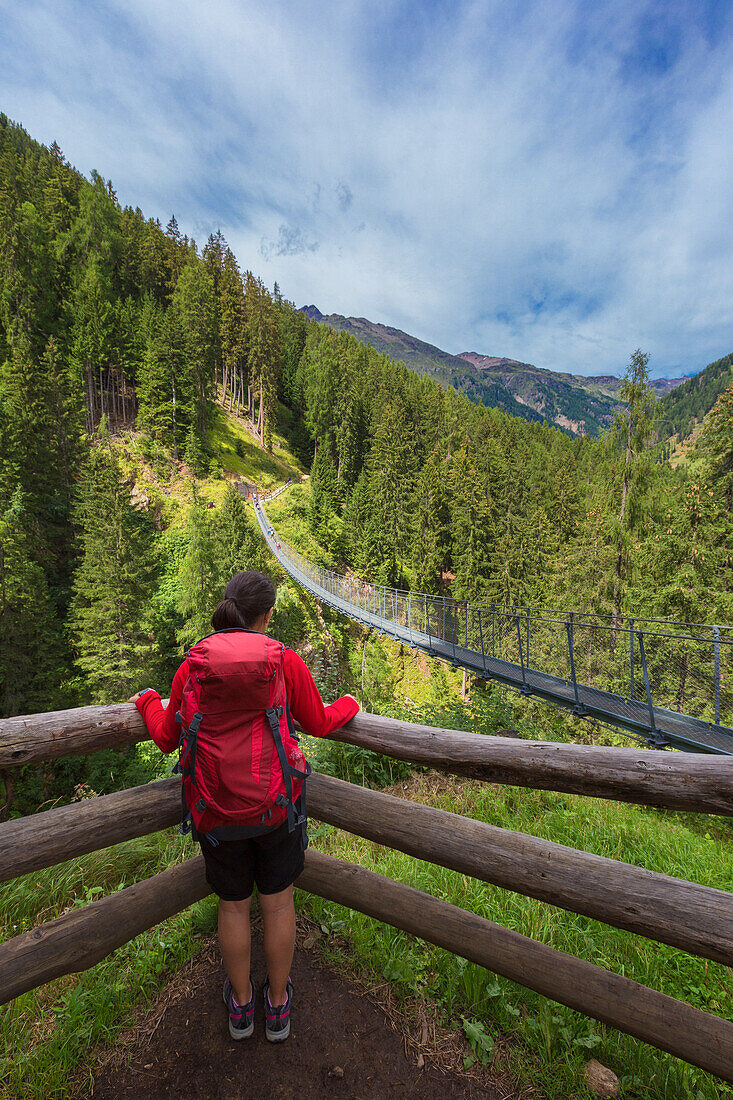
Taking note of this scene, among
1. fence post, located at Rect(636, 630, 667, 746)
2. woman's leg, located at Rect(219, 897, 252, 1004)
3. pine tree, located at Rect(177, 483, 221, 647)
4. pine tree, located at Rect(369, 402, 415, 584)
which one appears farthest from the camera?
pine tree, located at Rect(369, 402, 415, 584)

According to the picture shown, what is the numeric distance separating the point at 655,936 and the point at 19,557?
19.2 metres

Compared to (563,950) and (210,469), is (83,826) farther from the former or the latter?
(210,469)

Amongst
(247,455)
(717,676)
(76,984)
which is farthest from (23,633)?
(247,455)

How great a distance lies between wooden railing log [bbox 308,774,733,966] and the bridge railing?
3.93 meters

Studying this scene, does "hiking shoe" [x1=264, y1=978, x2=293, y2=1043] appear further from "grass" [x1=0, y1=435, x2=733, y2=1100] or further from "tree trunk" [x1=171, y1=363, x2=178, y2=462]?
"tree trunk" [x1=171, y1=363, x2=178, y2=462]

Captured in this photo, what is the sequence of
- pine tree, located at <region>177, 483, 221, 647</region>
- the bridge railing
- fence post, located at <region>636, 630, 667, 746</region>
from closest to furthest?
fence post, located at <region>636, 630, 667, 746</region> → the bridge railing → pine tree, located at <region>177, 483, 221, 647</region>

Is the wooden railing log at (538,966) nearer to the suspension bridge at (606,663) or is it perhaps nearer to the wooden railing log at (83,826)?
the wooden railing log at (83,826)

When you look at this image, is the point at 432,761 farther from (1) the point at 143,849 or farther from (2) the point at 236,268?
(2) the point at 236,268

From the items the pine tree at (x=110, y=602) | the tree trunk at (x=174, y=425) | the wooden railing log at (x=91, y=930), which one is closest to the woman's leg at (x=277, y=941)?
the wooden railing log at (x=91, y=930)

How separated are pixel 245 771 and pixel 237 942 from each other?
Result: 671 mm

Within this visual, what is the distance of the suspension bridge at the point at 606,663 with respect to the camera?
641 cm

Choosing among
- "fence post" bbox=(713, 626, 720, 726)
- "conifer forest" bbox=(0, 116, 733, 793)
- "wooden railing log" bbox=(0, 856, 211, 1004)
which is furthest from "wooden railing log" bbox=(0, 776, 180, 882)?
"conifer forest" bbox=(0, 116, 733, 793)

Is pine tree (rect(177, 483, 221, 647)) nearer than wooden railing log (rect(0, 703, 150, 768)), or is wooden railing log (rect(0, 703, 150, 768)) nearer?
wooden railing log (rect(0, 703, 150, 768))

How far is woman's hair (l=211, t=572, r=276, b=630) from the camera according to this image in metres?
1.53
